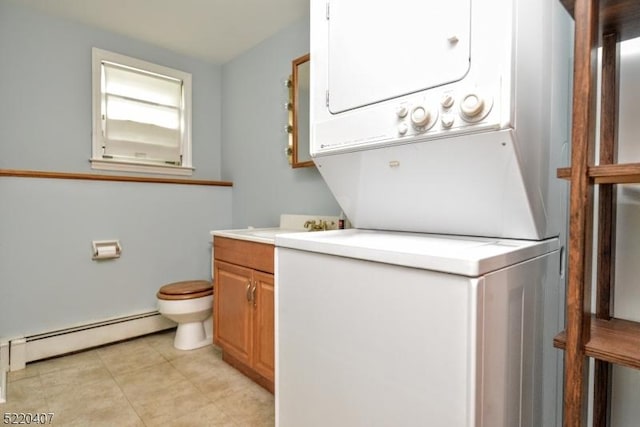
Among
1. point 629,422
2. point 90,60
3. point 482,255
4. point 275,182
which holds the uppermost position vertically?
point 90,60

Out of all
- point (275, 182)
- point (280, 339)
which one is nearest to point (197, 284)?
point (275, 182)

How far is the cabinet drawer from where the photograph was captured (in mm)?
1861

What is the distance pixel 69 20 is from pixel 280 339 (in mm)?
2823

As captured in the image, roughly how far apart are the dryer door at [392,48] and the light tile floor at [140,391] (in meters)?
1.58

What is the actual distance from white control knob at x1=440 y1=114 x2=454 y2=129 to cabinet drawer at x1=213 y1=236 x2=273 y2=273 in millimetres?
1148

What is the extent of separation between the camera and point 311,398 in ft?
3.71

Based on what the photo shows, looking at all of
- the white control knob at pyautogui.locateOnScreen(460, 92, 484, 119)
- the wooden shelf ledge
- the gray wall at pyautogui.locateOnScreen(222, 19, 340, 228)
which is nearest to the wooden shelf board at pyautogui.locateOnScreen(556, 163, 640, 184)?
the white control knob at pyautogui.locateOnScreen(460, 92, 484, 119)

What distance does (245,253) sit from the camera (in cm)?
203

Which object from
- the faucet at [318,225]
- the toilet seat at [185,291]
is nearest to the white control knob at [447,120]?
the faucet at [318,225]

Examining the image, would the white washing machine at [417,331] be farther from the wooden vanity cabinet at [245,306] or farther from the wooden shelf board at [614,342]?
the wooden vanity cabinet at [245,306]

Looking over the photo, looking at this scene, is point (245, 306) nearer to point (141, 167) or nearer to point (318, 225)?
point (318, 225)

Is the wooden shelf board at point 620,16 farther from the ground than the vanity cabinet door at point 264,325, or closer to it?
farther from the ground

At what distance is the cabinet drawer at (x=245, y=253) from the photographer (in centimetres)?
186

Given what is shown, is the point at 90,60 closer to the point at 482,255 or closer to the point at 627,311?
the point at 482,255
